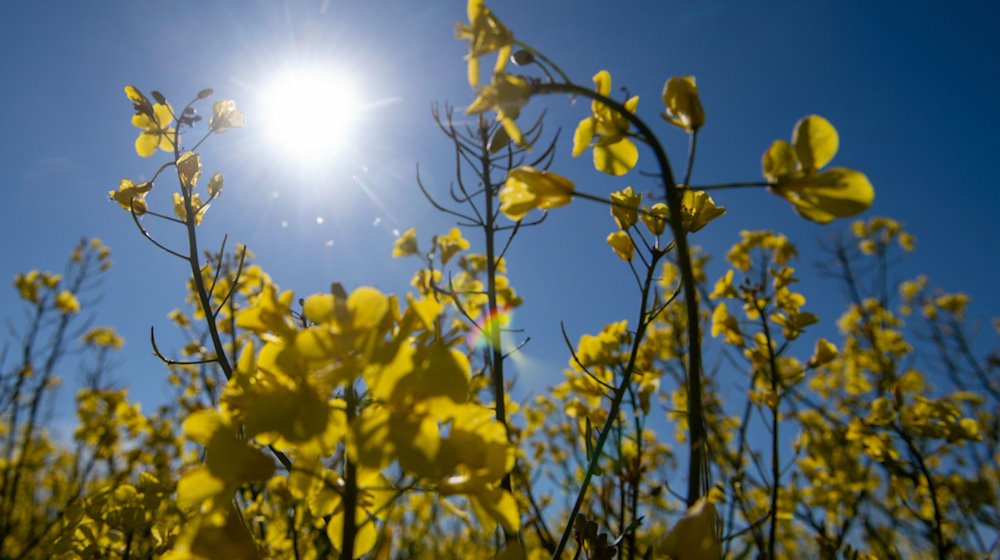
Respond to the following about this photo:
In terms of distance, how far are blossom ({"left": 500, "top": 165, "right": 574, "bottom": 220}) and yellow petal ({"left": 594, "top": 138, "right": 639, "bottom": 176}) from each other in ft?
0.62

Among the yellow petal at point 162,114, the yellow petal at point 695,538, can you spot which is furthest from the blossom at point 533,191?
the yellow petal at point 162,114

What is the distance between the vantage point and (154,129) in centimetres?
219

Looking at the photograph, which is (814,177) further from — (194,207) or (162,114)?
(162,114)

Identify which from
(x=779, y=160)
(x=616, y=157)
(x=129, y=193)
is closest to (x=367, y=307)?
(x=616, y=157)

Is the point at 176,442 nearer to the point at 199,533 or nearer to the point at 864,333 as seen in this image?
the point at 199,533

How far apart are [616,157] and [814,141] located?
437 mm

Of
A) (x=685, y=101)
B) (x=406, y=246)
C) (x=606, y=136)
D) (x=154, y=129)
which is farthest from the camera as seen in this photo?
(x=406, y=246)

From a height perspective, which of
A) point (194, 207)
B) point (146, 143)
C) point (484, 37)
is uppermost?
point (146, 143)

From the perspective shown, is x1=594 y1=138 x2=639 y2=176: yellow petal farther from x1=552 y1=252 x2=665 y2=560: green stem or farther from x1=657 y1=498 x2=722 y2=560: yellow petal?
x1=657 y1=498 x2=722 y2=560: yellow petal

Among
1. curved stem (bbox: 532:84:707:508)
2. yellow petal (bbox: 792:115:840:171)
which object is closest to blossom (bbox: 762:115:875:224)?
yellow petal (bbox: 792:115:840:171)

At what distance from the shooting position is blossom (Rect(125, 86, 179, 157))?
86.2 inches

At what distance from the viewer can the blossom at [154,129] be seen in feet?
7.18

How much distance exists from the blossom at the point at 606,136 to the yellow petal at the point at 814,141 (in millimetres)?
347

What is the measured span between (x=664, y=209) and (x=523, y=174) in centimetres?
100
